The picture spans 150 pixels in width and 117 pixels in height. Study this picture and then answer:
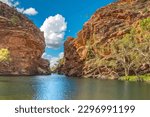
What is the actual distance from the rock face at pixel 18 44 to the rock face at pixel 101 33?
16.3m

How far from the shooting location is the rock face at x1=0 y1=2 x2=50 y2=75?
132m

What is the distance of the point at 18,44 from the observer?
136 metres

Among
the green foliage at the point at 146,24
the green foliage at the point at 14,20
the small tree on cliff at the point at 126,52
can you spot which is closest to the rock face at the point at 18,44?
the green foliage at the point at 14,20

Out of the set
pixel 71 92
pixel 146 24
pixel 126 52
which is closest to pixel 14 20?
pixel 126 52

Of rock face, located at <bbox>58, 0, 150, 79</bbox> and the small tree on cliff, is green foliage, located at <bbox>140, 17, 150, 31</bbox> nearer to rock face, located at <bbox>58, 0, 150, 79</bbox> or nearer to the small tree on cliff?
the small tree on cliff

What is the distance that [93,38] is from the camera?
131m

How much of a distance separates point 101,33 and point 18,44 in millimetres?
35781

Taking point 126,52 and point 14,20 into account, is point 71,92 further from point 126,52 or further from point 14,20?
point 14,20

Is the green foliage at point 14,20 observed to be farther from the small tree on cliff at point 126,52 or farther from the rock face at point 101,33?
the small tree on cliff at point 126,52

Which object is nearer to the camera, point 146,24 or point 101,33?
point 146,24

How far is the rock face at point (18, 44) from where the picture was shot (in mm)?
132250

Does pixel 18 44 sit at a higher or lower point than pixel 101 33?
lower

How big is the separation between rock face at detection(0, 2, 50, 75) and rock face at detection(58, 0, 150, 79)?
640 inches

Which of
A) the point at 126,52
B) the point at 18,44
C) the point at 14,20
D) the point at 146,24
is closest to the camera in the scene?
the point at 146,24
